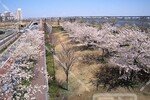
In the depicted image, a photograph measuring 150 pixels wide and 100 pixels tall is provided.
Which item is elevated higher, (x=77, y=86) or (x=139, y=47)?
(x=139, y=47)

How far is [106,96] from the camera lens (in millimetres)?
19125

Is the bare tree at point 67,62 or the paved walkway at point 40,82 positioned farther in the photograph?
the bare tree at point 67,62

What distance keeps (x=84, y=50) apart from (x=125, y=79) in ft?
50.6

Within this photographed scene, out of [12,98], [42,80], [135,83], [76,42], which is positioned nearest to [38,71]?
[42,80]

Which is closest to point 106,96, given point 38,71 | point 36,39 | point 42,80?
point 42,80

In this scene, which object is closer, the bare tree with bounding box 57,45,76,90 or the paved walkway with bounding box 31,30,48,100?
the paved walkway with bounding box 31,30,48,100

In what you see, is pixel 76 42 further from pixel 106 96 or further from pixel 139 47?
pixel 106 96

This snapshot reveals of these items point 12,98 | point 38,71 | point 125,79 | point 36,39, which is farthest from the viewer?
point 36,39

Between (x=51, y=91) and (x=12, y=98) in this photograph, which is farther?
(x=51, y=91)

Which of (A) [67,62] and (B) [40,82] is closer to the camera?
(B) [40,82]

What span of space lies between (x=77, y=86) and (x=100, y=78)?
3.15 m

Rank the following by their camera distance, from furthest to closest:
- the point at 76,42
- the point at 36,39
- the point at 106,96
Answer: the point at 76,42 → the point at 36,39 → the point at 106,96

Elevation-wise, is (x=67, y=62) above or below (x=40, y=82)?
above

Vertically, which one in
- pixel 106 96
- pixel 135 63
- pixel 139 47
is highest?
pixel 139 47
